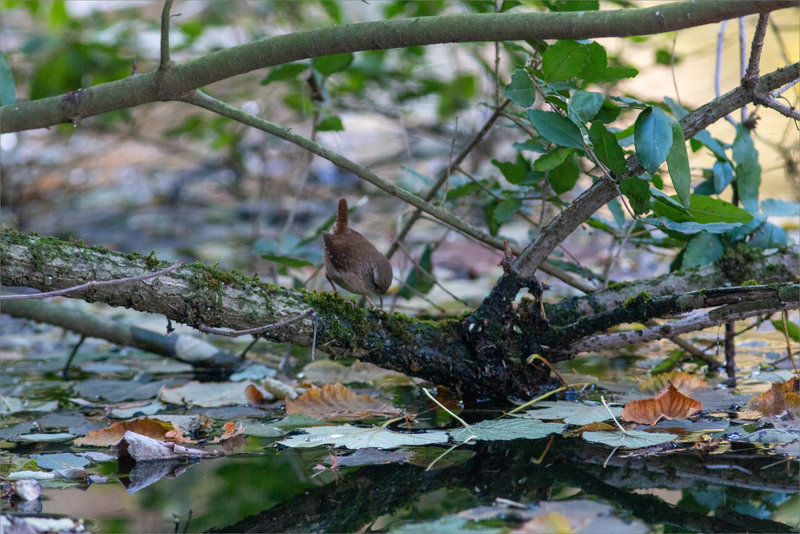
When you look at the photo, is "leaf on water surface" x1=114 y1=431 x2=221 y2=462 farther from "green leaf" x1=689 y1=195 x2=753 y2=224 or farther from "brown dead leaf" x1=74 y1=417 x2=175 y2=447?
"green leaf" x1=689 y1=195 x2=753 y2=224

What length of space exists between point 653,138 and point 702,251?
2.22 ft

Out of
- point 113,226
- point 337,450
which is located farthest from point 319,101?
point 113,226

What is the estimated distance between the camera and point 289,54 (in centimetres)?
179

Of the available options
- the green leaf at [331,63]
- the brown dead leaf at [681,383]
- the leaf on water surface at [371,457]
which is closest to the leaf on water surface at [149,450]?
the leaf on water surface at [371,457]

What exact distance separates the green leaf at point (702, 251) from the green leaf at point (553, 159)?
0.46m

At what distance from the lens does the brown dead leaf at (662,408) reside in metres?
1.73

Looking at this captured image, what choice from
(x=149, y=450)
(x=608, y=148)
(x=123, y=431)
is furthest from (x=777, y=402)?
(x=123, y=431)

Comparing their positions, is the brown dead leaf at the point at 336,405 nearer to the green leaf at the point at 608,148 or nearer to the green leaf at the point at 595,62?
the green leaf at the point at 608,148

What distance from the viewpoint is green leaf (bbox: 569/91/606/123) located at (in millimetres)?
1729

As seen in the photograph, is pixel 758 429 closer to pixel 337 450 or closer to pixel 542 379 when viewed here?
pixel 542 379

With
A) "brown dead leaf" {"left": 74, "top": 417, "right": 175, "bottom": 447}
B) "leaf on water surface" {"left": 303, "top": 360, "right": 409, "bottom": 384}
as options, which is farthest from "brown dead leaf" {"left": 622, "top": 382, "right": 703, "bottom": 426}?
"brown dead leaf" {"left": 74, "top": 417, "right": 175, "bottom": 447}

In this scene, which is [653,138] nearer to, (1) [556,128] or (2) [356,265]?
(1) [556,128]

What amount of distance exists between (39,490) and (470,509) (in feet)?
2.55

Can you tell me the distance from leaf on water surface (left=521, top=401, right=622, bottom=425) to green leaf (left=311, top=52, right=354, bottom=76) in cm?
132
